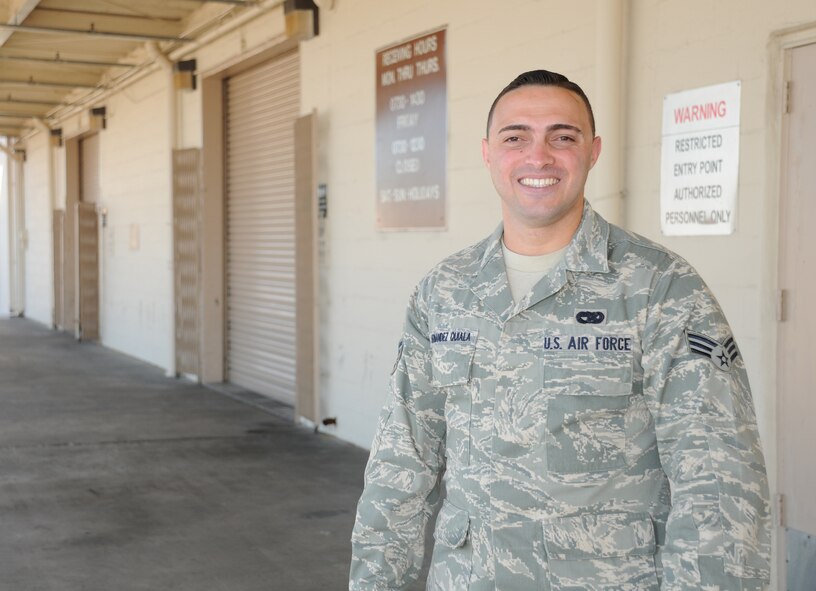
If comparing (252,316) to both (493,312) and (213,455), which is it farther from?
(493,312)

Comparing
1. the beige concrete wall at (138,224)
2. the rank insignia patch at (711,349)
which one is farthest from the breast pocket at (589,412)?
the beige concrete wall at (138,224)

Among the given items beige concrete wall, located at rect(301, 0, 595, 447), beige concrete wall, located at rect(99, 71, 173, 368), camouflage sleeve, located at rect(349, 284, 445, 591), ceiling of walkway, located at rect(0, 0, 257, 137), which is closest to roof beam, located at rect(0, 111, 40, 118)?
ceiling of walkway, located at rect(0, 0, 257, 137)

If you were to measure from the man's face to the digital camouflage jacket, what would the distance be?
0.26 ft

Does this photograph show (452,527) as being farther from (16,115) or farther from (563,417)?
(16,115)

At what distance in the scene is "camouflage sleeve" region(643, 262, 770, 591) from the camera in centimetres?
152

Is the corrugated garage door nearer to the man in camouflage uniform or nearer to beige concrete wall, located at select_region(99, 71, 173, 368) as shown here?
beige concrete wall, located at select_region(99, 71, 173, 368)

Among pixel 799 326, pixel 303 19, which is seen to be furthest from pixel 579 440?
pixel 303 19

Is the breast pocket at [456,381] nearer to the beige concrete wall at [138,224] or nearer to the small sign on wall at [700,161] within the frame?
the small sign on wall at [700,161]

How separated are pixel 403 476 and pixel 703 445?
0.56 metres

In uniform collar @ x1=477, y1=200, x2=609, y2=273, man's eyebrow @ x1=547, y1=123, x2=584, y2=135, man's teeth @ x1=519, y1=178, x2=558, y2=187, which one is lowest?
uniform collar @ x1=477, y1=200, x2=609, y2=273

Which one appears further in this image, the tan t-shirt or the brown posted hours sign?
the brown posted hours sign

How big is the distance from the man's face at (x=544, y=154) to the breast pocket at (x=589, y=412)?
0.27 metres

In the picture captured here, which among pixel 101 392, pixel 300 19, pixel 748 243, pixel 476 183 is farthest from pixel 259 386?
pixel 748 243

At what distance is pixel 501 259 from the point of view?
1867 mm
